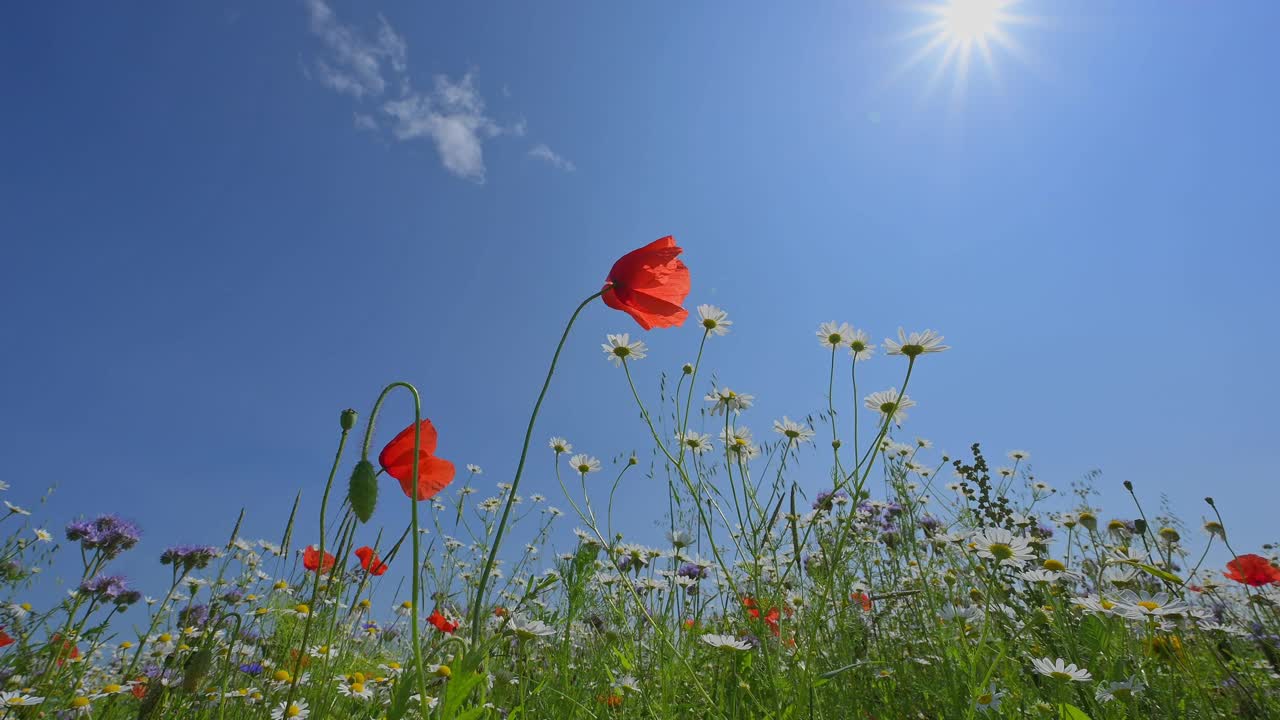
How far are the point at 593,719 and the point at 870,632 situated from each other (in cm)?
189

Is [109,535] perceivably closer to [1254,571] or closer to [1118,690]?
[1118,690]

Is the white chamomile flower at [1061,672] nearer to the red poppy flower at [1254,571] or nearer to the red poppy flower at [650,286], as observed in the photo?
the red poppy flower at [650,286]

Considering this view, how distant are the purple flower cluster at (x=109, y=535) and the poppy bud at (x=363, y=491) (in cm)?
256

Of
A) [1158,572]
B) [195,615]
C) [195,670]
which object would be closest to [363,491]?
[195,670]

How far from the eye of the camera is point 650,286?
1.46 meters

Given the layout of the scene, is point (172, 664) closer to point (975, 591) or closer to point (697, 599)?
point (697, 599)

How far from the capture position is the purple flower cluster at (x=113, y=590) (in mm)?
2801

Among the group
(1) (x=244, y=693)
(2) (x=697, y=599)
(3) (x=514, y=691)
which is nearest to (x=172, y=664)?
(1) (x=244, y=693)

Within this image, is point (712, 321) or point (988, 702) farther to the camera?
point (712, 321)

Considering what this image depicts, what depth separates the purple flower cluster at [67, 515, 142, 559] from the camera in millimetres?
2785

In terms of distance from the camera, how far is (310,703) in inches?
93.4

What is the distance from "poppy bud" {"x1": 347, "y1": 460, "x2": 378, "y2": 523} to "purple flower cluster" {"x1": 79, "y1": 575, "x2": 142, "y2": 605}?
2.59 metres

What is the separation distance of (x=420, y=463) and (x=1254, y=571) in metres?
3.15

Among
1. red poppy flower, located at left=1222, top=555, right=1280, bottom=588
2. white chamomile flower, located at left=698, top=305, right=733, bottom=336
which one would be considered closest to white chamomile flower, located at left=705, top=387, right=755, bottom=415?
white chamomile flower, located at left=698, top=305, right=733, bottom=336
